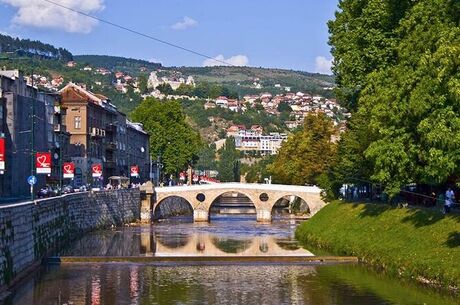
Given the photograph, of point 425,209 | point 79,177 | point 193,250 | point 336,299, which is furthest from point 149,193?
point 336,299

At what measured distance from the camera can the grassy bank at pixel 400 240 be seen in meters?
37.5

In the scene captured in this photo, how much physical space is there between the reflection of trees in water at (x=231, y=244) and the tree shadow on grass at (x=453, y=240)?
2257 centimetres

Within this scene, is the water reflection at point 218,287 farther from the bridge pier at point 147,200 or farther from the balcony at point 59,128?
the bridge pier at point 147,200

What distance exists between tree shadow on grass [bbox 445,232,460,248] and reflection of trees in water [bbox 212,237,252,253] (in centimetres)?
2257

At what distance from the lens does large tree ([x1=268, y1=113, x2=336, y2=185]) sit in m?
105

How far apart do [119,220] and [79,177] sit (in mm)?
19037

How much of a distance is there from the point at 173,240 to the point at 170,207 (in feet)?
168

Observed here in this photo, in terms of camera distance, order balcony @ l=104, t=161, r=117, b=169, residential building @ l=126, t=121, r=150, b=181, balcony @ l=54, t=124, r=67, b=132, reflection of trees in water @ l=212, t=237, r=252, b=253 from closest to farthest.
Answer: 1. reflection of trees in water @ l=212, t=237, r=252, b=253
2. balcony @ l=54, t=124, r=67, b=132
3. balcony @ l=104, t=161, r=117, b=169
4. residential building @ l=126, t=121, r=150, b=181

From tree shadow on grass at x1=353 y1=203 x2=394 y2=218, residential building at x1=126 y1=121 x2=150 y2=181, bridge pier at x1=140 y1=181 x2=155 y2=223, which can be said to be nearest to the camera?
tree shadow on grass at x1=353 y1=203 x2=394 y2=218

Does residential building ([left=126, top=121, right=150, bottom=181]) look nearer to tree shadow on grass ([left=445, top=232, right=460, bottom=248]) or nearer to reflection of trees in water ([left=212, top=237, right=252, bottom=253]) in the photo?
reflection of trees in water ([left=212, top=237, right=252, bottom=253])

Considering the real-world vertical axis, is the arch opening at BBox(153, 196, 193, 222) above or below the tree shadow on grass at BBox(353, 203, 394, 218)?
below

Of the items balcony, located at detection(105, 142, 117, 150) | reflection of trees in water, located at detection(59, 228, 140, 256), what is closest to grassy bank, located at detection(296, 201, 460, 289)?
reflection of trees in water, located at detection(59, 228, 140, 256)

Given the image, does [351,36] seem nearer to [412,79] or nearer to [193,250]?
[412,79]

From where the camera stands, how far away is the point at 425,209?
4822 centimetres
